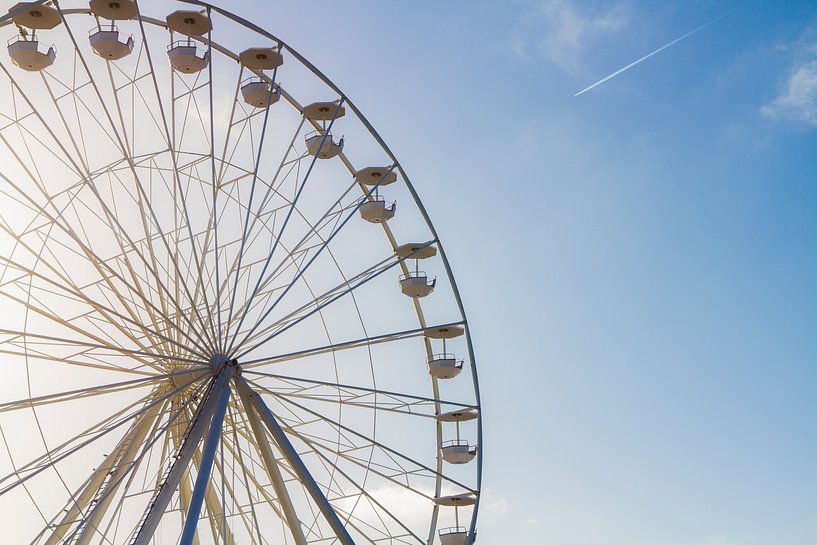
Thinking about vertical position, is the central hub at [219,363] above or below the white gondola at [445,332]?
below

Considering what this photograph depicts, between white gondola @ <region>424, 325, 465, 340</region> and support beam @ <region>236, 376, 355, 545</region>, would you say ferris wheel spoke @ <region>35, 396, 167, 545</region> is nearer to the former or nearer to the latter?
support beam @ <region>236, 376, 355, 545</region>

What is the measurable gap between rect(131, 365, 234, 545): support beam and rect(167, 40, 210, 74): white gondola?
8024 millimetres

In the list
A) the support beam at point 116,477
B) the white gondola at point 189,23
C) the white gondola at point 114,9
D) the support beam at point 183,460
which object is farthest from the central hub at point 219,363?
the white gondola at point 114,9

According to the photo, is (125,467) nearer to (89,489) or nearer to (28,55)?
(89,489)

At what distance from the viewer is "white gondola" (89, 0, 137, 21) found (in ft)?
73.7

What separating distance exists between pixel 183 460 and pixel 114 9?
10620 mm

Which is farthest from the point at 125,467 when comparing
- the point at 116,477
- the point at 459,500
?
the point at 459,500

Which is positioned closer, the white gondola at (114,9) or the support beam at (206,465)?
the support beam at (206,465)

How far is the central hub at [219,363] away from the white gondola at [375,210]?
7971 millimetres

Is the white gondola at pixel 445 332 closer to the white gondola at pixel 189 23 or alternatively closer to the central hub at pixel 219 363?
the central hub at pixel 219 363

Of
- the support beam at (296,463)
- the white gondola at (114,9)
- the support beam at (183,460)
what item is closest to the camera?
the support beam at (183,460)

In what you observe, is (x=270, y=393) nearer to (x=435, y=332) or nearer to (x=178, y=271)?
(x=178, y=271)

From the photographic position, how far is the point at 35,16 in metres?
21.7

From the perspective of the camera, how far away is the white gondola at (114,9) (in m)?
22.5
